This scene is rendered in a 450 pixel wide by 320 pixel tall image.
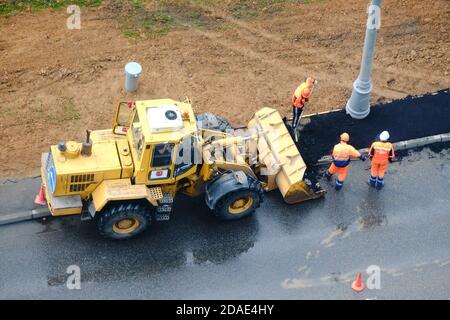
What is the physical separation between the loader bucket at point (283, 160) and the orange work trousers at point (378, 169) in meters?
1.18

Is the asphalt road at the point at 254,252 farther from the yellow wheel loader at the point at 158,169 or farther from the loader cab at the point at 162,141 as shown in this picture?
the loader cab at the point at 162,141

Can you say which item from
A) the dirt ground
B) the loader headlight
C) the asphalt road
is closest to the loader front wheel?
the asphalt road

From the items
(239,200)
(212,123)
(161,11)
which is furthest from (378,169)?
(161,11)

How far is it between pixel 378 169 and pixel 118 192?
211 inches

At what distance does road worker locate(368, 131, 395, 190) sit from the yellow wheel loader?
4.66 ft

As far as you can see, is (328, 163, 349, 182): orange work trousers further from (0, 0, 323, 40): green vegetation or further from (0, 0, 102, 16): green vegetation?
(0, 0, 102, 16): green vegetation

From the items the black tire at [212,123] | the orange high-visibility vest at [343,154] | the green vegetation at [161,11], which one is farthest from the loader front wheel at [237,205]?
the green vegetation at [161,11]

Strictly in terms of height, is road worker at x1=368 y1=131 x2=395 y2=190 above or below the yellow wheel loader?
above

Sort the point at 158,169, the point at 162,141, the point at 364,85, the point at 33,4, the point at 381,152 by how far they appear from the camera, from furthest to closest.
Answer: the point at 33,4 → the point at 364,85 → the point at 381,152 → the point at 158,169 → the point at 162,141

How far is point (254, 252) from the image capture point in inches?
533

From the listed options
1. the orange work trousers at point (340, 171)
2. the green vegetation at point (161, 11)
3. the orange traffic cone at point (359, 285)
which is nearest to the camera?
the orange traffic cone at point (359, 285)

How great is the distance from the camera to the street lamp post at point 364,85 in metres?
14.9

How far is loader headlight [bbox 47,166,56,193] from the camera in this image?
12.7 metres

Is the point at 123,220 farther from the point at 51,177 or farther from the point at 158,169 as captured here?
the point at 51,177
